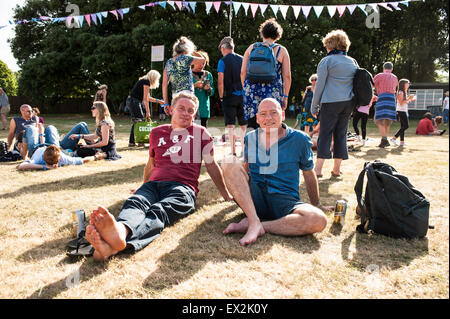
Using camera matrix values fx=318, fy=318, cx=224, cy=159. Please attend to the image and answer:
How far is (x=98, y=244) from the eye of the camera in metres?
2.08

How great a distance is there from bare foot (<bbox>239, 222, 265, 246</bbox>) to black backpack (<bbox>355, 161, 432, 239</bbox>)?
97 centimetres

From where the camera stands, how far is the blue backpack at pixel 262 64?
424 centimetres

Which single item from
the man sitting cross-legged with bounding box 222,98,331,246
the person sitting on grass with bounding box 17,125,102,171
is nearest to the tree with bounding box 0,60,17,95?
the person sitting on grass with bounding box 17,125,102,171

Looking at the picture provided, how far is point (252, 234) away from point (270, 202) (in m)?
0.43

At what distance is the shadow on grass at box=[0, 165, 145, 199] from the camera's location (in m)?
4.19

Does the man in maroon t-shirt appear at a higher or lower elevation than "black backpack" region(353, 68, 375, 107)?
lower

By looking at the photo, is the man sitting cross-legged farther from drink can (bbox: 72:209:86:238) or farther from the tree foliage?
the tree foliage

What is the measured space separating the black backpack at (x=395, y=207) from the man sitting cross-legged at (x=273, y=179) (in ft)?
1.59

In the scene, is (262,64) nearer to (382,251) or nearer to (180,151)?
(180,151)

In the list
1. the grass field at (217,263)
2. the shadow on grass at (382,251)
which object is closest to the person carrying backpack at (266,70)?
the grass field at (217,263)

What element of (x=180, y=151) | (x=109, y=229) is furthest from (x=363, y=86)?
(x=109, y=229)

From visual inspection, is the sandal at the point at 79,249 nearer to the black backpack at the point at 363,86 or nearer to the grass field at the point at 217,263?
the grass field at the point at 217,263
